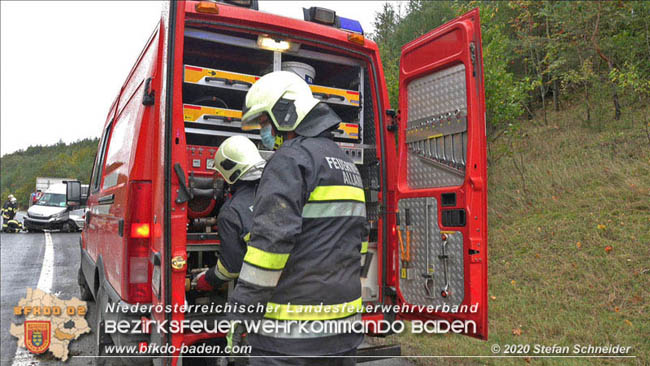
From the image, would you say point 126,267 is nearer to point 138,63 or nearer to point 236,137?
point 236,137

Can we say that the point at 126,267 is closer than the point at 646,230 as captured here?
Yes

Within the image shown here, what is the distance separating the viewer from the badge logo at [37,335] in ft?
16.0

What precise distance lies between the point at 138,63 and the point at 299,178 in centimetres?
252

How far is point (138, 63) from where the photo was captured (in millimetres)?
3857

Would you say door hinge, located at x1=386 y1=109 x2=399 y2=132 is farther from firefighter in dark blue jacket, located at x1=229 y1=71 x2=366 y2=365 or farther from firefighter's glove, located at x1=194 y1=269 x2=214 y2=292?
firefighter's glove, located at x1=194 y1=269 x2=214 y2=292

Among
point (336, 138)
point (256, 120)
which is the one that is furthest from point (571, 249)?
point (256, 120)

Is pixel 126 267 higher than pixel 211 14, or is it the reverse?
pixel 211 14

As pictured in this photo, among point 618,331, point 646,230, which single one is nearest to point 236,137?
point 618,331

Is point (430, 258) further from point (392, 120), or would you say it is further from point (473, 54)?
point (473, 54)

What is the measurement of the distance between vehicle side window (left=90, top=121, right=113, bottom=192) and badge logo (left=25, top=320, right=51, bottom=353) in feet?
5.58

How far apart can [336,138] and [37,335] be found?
418 cm

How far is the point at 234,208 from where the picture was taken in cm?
305

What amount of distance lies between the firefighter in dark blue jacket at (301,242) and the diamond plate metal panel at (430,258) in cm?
114

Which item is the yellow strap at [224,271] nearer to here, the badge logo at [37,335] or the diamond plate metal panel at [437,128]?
the diamond plate metal panel at [437,128]
